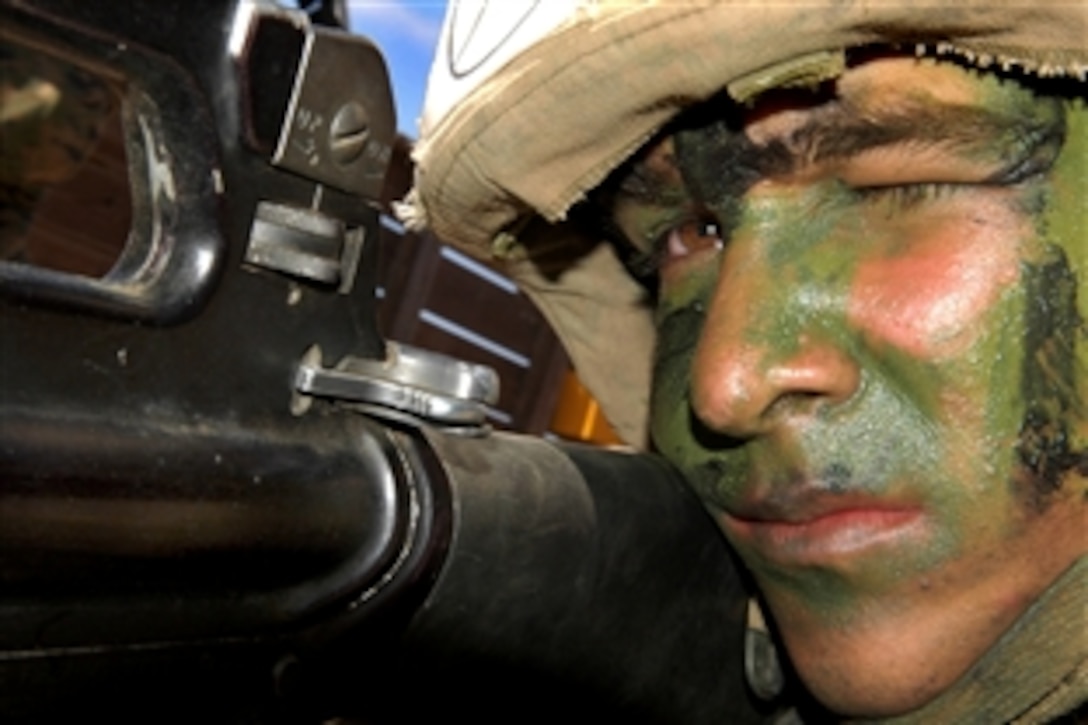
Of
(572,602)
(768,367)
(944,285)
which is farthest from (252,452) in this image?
(944,285)

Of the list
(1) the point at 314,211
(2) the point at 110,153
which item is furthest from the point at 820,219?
(2) the point at 110,153

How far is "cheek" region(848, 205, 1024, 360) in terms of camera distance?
3.28 ft

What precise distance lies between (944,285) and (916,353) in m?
0.06

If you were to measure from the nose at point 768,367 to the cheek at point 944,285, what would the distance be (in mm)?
39

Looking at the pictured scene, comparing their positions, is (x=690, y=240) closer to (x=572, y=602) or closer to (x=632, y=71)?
(x=632, y=71)

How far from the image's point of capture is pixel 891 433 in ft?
3.30

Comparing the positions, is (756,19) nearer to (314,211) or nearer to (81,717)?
(314,211)

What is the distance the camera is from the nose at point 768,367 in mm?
1003

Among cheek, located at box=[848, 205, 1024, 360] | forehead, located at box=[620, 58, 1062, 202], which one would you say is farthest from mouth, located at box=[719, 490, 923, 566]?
forehead, located at box=[620, 58, 1062, 202]

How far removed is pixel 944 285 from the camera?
39.4 inches

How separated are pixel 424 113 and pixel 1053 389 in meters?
0.58

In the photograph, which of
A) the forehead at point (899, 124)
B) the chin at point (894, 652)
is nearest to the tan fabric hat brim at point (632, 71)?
the forehead at point (899, 124)

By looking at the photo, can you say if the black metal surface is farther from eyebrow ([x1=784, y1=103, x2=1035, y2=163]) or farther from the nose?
eyebrow ([x1=784, y1=103, x2=1035, y2=163])

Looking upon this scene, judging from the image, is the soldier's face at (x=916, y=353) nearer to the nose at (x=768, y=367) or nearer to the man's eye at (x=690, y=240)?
the nose at (x=768, y=367)
